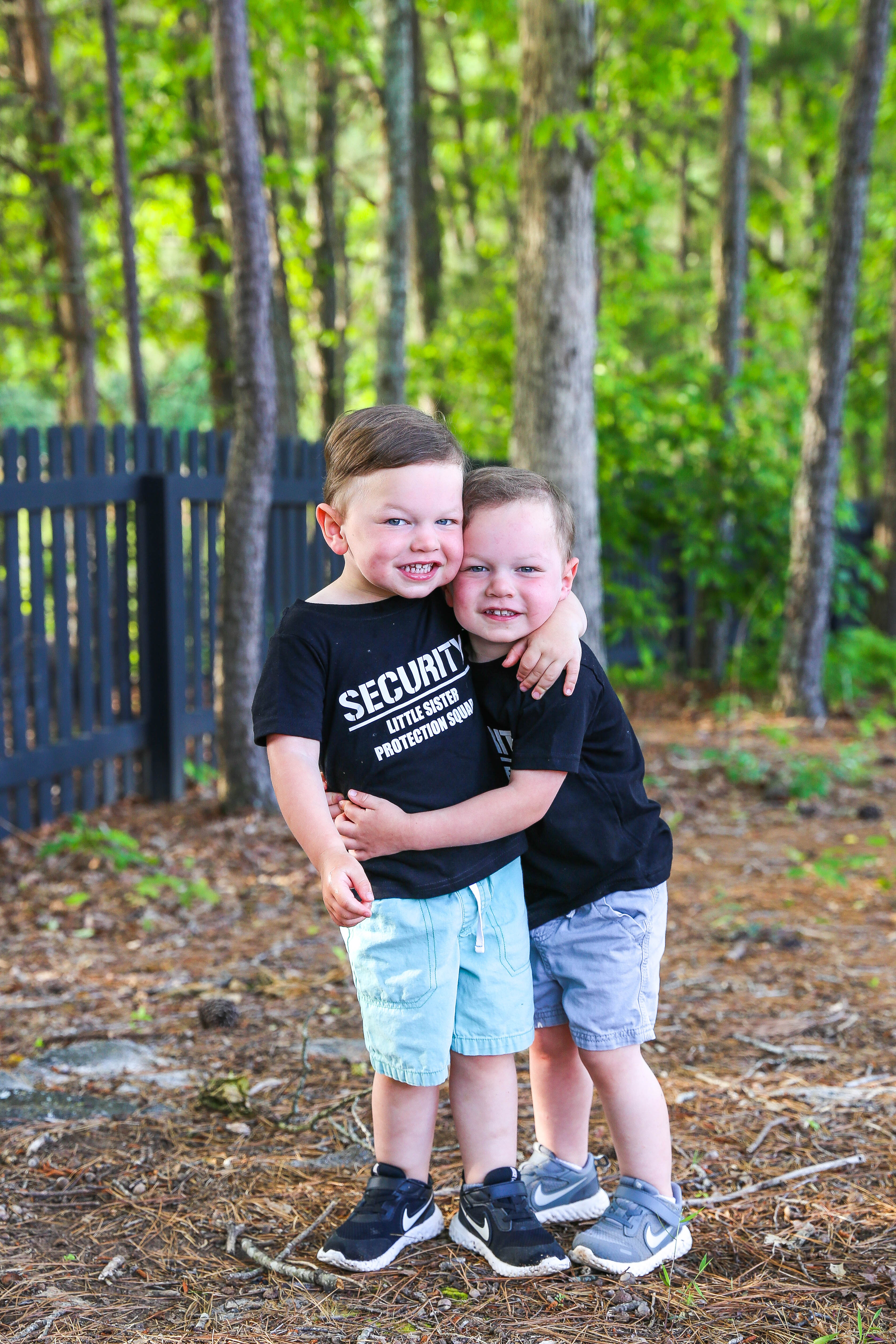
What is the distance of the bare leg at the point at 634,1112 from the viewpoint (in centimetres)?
204

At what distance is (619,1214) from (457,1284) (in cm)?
32

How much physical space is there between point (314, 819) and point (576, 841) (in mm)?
518

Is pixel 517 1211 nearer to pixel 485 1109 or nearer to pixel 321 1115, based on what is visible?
pixel 485 1109

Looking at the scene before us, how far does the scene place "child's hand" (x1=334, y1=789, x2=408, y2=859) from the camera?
186 centimetres

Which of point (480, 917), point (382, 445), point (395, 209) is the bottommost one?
point (480, 917)

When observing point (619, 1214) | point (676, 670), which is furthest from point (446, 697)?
point (676, 670)

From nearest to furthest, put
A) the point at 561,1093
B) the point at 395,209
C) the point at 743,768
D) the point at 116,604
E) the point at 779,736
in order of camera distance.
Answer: the point at 561,1093, the point at 116,604, the point at 743,768, the point at 779,736, the point at 395,209

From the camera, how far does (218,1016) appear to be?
3.14 meters

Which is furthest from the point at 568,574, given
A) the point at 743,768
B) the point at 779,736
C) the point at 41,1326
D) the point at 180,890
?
the point at 779,736

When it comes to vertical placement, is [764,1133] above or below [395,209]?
below

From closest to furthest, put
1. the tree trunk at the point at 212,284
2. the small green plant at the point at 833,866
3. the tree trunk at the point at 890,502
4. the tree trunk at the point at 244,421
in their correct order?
the small green plant at the point at 833,866 → the tree trunk at the point at 244,421 → the tree trunk at the point at 890,502 → the tree trunk at the point at 212,284

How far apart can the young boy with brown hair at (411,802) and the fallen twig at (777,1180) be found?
40cm

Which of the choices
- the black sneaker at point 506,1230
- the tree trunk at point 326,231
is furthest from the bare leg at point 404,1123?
the tree trunk at point 326,231

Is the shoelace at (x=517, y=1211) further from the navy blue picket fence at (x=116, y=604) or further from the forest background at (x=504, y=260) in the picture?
the forest background at (x=504, y=260)
